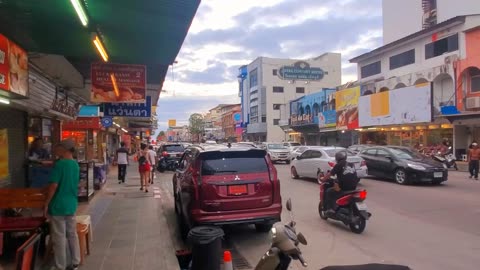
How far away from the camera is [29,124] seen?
38.5 feet

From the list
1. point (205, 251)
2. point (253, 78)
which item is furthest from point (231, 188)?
point (253, 78)

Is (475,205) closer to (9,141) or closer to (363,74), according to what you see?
(9,141)

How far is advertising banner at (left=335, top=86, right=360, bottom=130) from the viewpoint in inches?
1539

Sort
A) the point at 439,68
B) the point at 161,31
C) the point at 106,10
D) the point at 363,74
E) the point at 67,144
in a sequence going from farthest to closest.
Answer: the point at 363,74, the point at 439,68, the point at 161,31, the point at 106,10, the point at 67,144

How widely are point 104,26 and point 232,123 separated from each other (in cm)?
9621

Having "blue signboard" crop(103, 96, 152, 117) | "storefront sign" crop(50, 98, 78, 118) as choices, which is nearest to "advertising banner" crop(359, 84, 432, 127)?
"blue signboard" crop(103, 96, 152, 117)

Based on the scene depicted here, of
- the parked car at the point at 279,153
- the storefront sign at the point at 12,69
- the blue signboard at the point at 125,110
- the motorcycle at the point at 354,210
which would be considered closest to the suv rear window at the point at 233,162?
the motorcycle at the point at 354,210

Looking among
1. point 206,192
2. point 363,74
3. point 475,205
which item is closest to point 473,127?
point 363,74

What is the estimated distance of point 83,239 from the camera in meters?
6.30

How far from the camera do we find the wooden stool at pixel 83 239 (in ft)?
20.5

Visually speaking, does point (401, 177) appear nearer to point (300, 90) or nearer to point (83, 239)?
point (83, 239)

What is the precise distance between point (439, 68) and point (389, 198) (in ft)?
68.5

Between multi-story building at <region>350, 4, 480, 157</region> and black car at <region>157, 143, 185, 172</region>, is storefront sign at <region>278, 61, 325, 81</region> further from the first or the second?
black car at <region>157, 143, 185, 172</region>

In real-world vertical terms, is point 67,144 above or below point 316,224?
above
